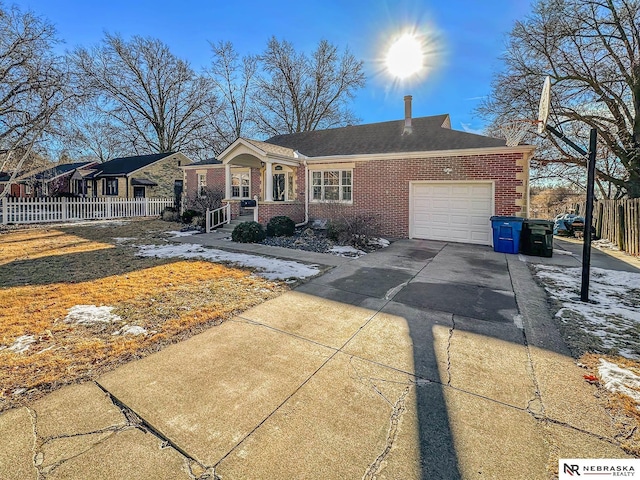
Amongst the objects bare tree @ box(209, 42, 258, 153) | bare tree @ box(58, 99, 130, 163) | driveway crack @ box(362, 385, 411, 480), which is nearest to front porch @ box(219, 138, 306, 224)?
bare tree @ box(58, 99, 130, 163)

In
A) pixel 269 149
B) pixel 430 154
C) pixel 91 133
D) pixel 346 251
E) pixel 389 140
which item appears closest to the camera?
pixel 346 251

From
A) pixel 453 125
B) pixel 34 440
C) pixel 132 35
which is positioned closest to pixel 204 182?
pixel 453 125

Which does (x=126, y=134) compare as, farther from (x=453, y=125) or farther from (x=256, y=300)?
(x=256, y=300)

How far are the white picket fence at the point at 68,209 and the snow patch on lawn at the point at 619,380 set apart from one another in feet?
69.6

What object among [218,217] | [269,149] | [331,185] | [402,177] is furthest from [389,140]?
[218,217]

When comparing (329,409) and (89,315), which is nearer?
(329,409)

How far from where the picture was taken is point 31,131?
14.6 meters

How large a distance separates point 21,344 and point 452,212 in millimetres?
11440

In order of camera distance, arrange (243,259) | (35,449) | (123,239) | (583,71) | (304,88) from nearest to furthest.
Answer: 1. (35,449)
2. (243,259)
3. (123,239)
4. (583,71)
5. (304,88)

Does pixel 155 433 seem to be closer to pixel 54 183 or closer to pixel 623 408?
pixel 623 408

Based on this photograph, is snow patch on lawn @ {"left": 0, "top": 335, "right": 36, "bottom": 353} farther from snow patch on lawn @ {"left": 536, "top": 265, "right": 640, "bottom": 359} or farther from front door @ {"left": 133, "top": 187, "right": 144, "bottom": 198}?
front door @ {"left": 133, "top": 187, "right": 144, "bottom": 198}

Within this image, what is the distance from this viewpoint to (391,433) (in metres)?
2.21

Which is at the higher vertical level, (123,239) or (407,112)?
(407,112)

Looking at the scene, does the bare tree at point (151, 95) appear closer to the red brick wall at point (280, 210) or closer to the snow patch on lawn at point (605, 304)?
the red brick wall at point (280, 210)
